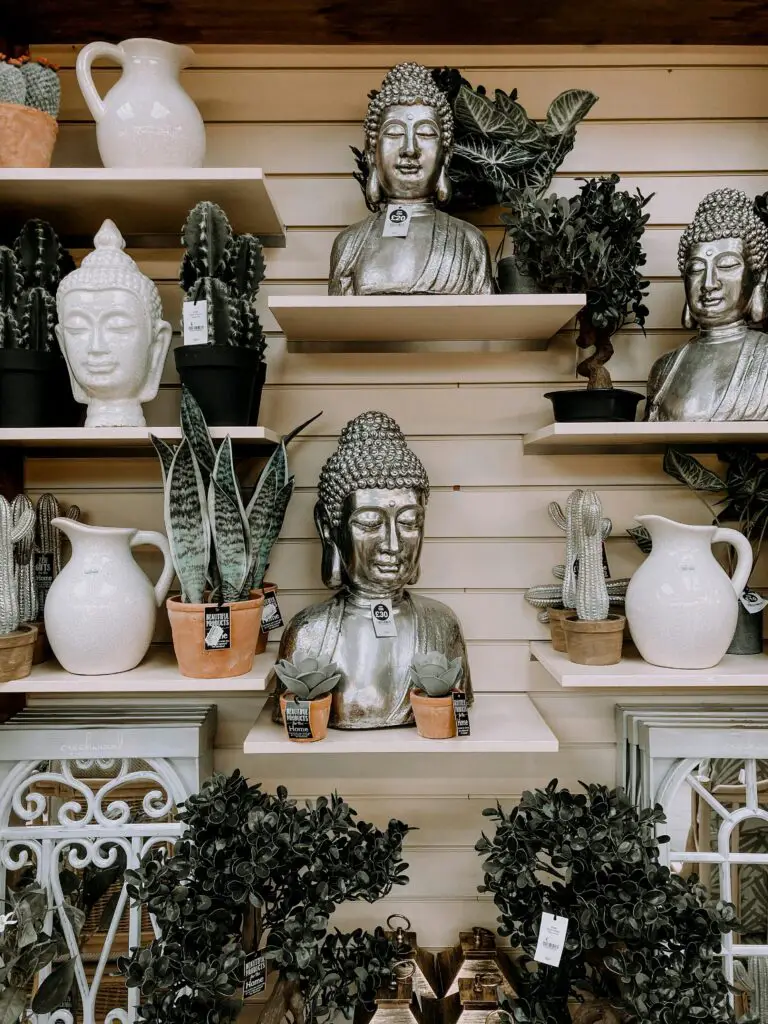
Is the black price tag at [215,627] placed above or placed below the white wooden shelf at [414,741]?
above

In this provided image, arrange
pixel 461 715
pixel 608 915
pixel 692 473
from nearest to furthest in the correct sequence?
pixel 608 915 → pixel 461 715 → pixel 692 473

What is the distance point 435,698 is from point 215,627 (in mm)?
464

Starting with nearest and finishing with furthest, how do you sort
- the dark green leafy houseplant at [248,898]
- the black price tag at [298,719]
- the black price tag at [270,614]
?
the dark green leafy houseplant at [248,898], the black price tag at [298,719], the black price tag at [270,614]

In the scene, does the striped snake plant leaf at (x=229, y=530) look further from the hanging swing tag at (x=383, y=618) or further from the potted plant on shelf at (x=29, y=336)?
the potted plant on shelf at (x=29, y=336)

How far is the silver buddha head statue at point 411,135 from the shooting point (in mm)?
1652

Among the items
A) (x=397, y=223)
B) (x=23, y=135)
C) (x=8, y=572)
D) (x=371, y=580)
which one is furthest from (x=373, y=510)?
(x=23, y=135)

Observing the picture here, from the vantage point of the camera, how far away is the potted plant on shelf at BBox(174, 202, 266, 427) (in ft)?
5.08

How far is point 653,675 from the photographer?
153cm

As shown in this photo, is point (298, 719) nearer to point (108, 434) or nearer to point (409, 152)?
point (108, 434)

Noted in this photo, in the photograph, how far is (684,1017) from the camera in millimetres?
1327

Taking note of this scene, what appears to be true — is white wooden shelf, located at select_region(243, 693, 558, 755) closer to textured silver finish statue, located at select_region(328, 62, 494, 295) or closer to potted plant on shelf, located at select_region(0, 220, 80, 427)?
potted plant on shelf, located at select_region(0, 220, 80, 427)

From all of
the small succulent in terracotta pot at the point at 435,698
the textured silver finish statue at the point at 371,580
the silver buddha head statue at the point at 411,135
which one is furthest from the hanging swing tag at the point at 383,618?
the silver buddha head statue at the point at 411,135

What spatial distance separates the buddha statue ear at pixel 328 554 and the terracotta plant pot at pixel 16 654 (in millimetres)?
626

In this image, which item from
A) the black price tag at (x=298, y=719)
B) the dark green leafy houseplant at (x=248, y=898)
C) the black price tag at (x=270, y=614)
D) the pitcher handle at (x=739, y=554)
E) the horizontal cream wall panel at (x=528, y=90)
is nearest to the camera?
the dark green leafy houseplant at (x=248, y=898)
